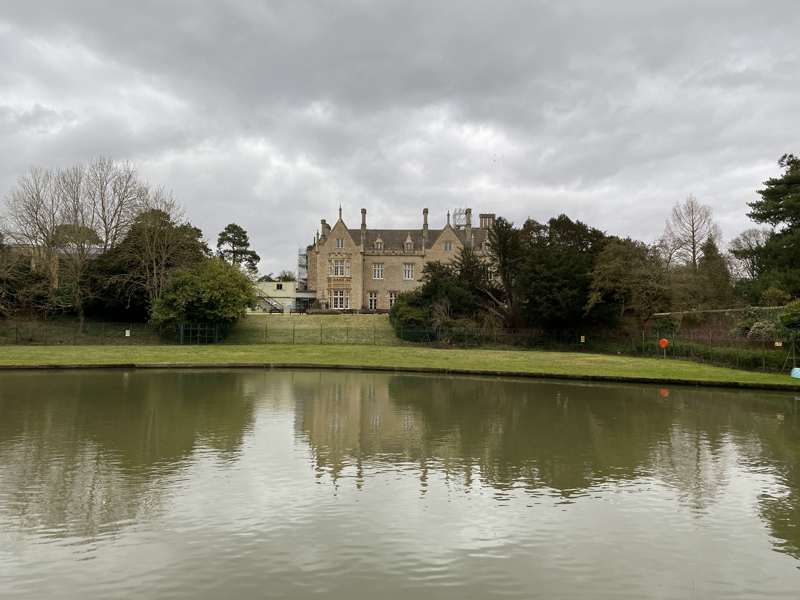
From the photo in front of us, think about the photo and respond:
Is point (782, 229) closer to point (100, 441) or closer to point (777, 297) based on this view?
point (777, 297)

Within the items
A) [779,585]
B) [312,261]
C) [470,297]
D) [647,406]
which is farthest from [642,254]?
[312,261]

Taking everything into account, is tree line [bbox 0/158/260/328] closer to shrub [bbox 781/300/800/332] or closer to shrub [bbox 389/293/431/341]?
shrub [bbox 389/293/431/341]

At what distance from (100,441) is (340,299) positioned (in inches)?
2078

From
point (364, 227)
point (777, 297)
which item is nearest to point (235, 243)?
point (364, 227)

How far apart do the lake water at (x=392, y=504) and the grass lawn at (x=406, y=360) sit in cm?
1053

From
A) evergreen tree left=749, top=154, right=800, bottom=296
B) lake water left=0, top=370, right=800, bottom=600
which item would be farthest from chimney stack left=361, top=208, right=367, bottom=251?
lake water left=0, top=370, right=800, bottom=600

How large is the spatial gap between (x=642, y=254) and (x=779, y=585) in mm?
36779

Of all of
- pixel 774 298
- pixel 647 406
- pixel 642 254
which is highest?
pixel 642 254

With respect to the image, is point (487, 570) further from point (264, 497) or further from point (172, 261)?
point (172, 261)

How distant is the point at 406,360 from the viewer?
32938 millimetres

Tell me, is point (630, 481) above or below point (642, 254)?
below

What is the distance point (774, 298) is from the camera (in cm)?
3297

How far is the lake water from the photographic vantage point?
232 inches

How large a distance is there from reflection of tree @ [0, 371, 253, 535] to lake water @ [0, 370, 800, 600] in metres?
0.06
